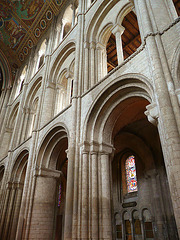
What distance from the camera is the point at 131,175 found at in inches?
436

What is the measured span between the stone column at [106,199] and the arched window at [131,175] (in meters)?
5.25

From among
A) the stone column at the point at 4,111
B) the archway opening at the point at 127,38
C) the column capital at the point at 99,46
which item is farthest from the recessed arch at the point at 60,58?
the stone column at the point at 4,111

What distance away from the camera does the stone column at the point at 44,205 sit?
774 cm

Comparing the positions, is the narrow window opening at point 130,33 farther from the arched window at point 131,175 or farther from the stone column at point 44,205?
the stone column at point 44,205

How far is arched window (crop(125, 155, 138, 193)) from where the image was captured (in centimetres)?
1081

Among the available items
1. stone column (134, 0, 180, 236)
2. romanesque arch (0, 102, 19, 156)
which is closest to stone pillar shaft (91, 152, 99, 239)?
stone column (134, 0, 180, 236)

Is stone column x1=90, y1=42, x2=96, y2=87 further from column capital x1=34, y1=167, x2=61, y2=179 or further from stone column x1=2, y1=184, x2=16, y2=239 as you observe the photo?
stone column x1=2, y1=184, x2=16, y2=239

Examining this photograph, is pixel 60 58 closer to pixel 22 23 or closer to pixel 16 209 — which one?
pixel 22 23

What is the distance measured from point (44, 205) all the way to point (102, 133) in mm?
4139

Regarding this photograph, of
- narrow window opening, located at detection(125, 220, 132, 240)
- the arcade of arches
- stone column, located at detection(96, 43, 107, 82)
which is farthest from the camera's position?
narrow window opening, located at detection(125, 220, 132, 240)

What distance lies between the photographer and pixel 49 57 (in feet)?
41.3

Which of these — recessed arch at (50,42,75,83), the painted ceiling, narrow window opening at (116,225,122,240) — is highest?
the painted ceiling

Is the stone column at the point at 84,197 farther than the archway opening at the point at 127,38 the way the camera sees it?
No

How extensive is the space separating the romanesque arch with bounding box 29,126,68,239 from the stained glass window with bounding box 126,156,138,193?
3874 millimetres
